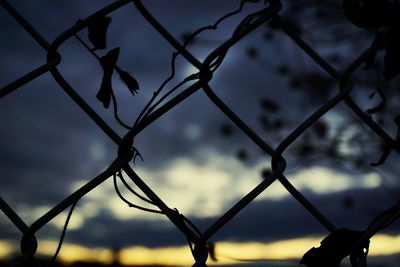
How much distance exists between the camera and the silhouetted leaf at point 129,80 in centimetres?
95

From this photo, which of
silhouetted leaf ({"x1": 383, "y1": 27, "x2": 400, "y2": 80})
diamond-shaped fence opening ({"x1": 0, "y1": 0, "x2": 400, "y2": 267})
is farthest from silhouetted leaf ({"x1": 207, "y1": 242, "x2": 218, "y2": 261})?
silhouetted leaf ({"x1": 383, "y1": 27, "x2": 400, "y2": 80})

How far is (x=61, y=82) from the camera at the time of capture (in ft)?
3.05

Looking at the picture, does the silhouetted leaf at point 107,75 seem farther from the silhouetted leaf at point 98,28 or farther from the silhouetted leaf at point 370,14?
the silhouetted leaf at point 370,14

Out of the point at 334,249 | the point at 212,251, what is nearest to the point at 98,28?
the point at 212,251

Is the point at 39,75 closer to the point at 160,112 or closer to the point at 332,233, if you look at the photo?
the point at 160,112

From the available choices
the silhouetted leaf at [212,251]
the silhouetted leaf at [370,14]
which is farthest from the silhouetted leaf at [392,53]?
the silhouetted leaf at [212,251]

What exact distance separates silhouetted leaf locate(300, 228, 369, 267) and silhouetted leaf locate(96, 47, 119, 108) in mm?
467

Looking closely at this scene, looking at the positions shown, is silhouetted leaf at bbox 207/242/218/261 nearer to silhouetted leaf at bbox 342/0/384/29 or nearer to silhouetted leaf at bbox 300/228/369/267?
silhouetted leaf at bbox 300/228/369/267

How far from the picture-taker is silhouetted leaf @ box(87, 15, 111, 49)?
3.00 ft

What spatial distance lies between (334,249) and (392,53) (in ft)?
1.40

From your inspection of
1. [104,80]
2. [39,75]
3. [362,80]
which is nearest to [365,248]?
[104,80]

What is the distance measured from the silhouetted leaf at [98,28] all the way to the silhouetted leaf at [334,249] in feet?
1.80

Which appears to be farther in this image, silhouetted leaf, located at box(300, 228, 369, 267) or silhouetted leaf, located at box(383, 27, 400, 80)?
silhouetted leaf, located at box(383, 27, 400, 80)

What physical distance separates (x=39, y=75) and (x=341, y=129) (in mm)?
3521
